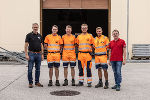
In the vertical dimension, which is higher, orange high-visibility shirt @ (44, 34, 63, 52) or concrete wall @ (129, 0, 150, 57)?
concrete wall @ (129, 0, 150, 57)

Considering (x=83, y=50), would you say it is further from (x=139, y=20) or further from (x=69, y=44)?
(x=139, y=20)

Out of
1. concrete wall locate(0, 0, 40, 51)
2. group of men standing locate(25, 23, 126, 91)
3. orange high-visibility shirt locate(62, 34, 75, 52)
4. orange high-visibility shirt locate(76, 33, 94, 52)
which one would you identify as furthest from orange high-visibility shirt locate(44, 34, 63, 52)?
concrete wall locate(0, 0, 40, 51)

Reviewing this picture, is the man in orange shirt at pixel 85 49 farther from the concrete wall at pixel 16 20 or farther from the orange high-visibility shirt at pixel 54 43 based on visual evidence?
the concrete wall at pixel 16 20

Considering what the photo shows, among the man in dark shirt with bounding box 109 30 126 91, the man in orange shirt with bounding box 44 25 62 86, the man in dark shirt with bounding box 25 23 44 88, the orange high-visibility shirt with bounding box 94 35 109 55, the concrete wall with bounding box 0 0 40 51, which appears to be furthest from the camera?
the concrete wall with bounding box 0 0 40 51

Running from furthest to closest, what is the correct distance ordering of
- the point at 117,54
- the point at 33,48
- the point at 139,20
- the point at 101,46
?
the point at 139,20 → the point at 33,48 → the point at 101,46 → the point at 117,54

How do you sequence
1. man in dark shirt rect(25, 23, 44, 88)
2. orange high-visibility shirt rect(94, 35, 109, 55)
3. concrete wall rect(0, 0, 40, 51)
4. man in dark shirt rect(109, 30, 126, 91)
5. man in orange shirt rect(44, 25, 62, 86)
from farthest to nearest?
concrete wall rect(0, 0, 40, 51)
man in orange shirt rect(44, 25, 62, 86)
man in dark shirt rect(25, 23, 44, 88)
orange high-visibility shirt rect(94, 35, 109, 55)
man in dark shirt rect(109, 30, 126, 91)

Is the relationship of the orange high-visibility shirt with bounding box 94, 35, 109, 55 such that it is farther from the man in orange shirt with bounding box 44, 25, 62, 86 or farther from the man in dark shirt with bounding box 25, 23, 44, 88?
the man in dark shirt with bounding box 25, 23, 44, 88

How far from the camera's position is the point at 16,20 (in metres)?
19.2

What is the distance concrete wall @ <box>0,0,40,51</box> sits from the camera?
19.1 meters

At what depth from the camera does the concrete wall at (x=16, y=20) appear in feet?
62.7

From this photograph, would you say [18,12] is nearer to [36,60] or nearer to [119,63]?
[36,60]

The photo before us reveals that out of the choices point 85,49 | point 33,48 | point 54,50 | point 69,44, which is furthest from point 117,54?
point 33,48

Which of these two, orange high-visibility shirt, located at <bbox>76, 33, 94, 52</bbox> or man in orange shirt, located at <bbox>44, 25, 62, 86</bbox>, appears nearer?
orange high-visibility shirt, located at <bbox>76, 33, 94, 52</bbox>

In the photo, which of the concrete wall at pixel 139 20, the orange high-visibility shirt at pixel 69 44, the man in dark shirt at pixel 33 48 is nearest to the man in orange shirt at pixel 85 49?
the orange high-visibility shirt at pixel 69 44
